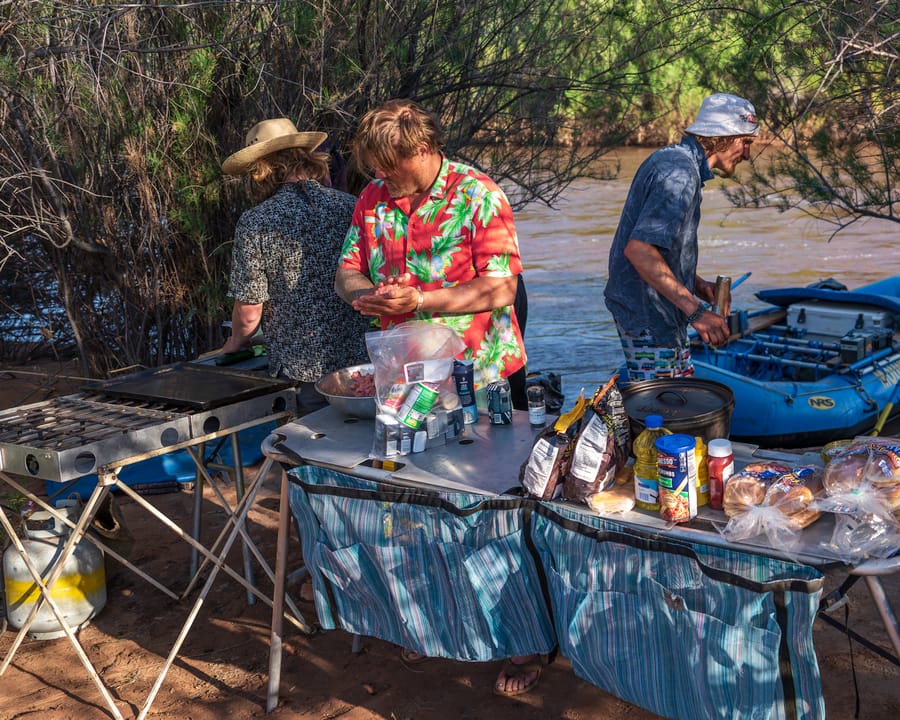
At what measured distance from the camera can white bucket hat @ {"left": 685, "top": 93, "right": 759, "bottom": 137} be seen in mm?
3486

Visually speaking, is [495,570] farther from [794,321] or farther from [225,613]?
[794,321]

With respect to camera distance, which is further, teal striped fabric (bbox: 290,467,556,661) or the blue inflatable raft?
the blue inflatable raft

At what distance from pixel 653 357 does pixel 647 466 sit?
1.41m

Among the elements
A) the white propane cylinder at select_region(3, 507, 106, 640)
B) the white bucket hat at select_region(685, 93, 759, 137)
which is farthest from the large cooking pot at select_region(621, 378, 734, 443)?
the white propane cylinder at select_region(3, 507, 106, 640)

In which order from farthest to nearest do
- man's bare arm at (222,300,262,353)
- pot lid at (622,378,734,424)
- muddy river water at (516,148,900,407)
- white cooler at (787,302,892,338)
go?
1. muddy river water at (516,148,900,407)
2. white cooler at (787,302,892,338)
3. man's bare arm at (222,300,262,353)
4. pot lid at (622,378,734,424)

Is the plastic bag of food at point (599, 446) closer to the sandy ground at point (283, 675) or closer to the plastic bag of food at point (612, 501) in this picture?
the plastic bag of food at point (612, 501)

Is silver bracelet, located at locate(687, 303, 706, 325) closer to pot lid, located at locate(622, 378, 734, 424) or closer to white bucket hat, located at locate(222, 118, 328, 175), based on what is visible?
pot lid, located at locate(622, 378, 734, 424)

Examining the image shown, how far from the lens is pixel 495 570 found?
2633 millimetres

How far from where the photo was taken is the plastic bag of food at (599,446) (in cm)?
240

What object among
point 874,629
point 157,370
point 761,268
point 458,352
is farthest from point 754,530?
point 761,268

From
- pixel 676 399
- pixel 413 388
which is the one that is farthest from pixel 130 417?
pixel 676 399

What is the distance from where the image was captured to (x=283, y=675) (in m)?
3.38

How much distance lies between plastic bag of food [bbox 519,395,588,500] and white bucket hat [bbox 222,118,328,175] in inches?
70.2

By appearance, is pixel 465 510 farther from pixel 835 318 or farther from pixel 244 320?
pixel 835 318
